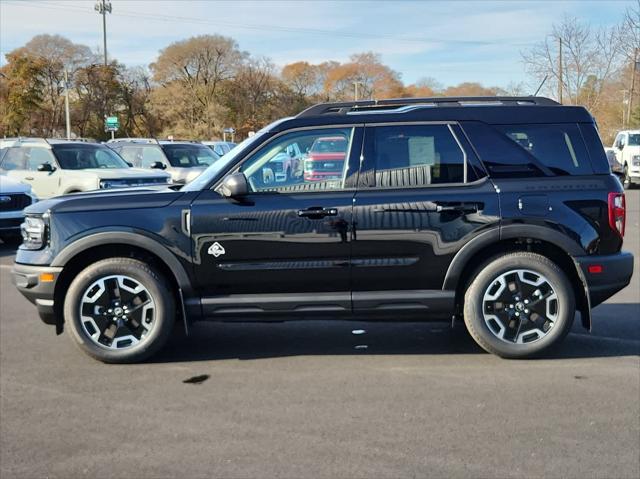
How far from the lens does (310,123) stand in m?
5.53

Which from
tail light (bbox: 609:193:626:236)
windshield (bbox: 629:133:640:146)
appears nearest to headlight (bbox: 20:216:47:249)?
tail light (bbox: 609:193:626:236)

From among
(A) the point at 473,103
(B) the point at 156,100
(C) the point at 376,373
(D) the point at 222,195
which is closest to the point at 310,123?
(D) the point at 222,195

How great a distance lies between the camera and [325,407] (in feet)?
15.0

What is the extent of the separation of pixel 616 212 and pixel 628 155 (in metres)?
21.8

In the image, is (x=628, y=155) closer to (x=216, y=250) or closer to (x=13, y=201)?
(x=13, y=201)

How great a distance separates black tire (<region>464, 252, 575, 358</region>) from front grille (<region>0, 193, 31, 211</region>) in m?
9.20

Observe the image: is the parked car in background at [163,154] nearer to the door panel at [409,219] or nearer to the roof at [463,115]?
the roof at [463,115]

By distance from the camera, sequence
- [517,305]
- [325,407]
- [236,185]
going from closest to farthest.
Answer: [325,407], [236,185], [517,305]

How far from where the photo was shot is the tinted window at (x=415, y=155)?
5422mm

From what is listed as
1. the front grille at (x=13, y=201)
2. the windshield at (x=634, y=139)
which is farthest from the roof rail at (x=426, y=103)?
the windshield at (x=634, y=139)

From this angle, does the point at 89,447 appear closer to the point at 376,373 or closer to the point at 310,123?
the point at 376,373

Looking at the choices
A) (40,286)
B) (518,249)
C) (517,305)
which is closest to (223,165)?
(40,286)

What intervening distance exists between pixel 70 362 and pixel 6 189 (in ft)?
24.6

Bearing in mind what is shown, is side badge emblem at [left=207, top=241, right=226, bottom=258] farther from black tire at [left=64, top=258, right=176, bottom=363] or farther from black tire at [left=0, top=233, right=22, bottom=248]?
black tire at [left=0, top=233, right=22, bottom=248]
